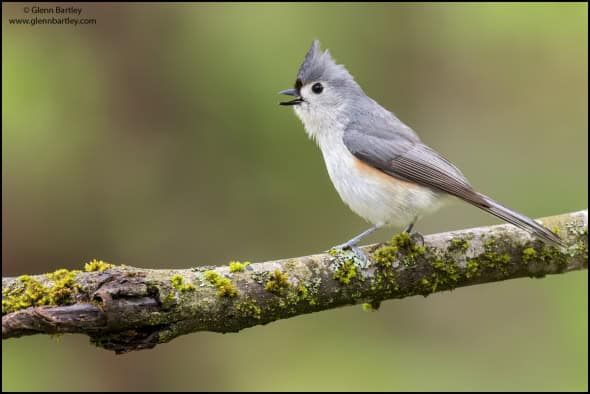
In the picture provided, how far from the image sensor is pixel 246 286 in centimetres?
294

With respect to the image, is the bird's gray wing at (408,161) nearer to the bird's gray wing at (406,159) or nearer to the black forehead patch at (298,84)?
the bird's gray wing at (406,159)

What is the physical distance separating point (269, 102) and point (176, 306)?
2887mm

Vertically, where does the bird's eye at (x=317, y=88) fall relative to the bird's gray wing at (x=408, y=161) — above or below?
above

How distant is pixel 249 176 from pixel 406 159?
78.1 inches

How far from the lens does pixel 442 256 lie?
11.7 ft

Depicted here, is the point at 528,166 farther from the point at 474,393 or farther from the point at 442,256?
the point at 442,256

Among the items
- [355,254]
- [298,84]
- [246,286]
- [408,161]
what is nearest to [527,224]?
[408,161]

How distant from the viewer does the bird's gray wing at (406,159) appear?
12.7 feet

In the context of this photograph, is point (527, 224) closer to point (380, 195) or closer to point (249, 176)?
point (380, 195)

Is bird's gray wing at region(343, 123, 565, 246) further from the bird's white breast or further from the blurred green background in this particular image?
the blurred green background

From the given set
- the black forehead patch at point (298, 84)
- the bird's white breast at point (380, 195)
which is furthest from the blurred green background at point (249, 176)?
the bird's white breast at point (380, 195)

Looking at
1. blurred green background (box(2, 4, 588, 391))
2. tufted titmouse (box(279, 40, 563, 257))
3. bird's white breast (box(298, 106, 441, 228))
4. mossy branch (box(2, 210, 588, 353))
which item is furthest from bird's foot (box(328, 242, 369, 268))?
blurred green background (box(2, 4, 588, 391))

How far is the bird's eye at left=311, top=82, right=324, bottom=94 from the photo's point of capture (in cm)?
453

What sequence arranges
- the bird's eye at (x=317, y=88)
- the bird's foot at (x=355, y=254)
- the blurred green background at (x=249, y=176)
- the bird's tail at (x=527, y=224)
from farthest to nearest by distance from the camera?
the blurred green background at (x=249, y=176) < the bird's eye at (x=317, y=88) < the bird's tail at (x=527, y=224) < the bird's foot at (x=355, y=254)
